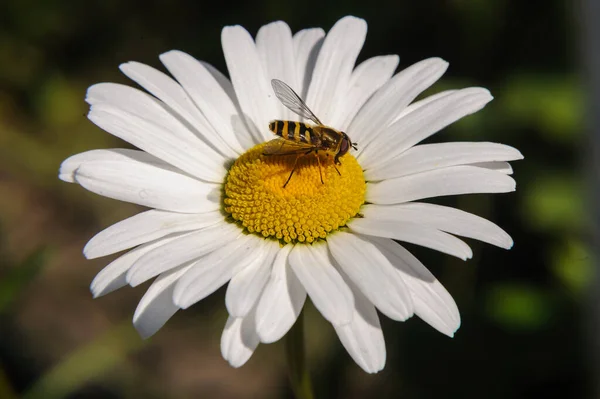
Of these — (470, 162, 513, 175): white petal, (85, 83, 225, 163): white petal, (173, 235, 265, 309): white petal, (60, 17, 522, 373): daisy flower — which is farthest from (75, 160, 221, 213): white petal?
(470, 162, 513, 175): white petal

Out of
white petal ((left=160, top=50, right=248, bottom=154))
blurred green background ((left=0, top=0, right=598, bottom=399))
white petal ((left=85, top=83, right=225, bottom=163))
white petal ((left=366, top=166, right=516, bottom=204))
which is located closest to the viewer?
white petal ((left=366, top=166, right=516, bottom=204))

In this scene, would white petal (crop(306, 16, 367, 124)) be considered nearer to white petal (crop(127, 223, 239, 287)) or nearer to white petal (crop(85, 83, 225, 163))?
white petal (crop(85, 83, 225, 163))

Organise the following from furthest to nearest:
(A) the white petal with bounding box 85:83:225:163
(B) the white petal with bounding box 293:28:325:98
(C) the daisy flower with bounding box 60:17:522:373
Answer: (B) the white petal with bounding box 293:28:325:98 < (A) the white petal with bounding box 85:83:225:163 < (C) the daisy flower with bounding box 60:17:522:373

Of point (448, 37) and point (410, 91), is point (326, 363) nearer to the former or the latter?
point (410, 91)

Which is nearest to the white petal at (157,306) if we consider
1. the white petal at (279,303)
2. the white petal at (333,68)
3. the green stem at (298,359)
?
the white petal at (279,303)

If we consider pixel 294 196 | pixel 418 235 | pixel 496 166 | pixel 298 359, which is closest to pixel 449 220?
pixel 418 235

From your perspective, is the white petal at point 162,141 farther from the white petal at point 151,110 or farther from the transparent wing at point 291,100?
the transparent wing at point 291,100

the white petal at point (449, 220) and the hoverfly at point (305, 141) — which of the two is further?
the hoverfly at point (305, 141)
